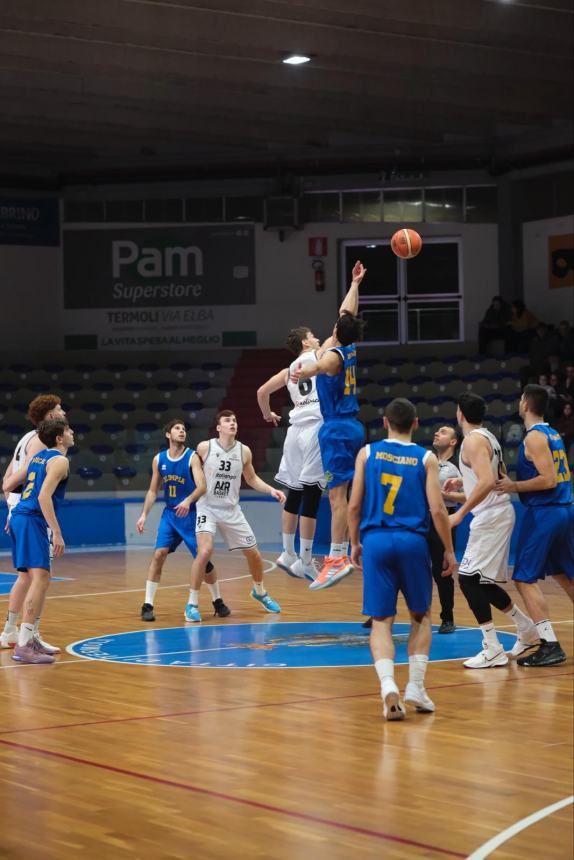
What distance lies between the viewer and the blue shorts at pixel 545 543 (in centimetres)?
912

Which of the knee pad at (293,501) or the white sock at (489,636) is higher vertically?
the knee pad at (293,501)

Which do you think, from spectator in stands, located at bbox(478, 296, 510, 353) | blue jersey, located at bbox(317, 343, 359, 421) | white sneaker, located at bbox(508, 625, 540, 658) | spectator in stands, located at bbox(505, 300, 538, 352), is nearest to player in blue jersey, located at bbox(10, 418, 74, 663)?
blue jersey, located at bbox(317, 343, 359, 421)

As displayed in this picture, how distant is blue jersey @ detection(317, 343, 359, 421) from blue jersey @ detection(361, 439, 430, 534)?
6.18 ft

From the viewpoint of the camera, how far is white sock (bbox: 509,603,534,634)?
956 centimetres

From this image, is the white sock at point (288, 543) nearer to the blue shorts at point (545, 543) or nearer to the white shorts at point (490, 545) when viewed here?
the white shorts at point (490, 545)

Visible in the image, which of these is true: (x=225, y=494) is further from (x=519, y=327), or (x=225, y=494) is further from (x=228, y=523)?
(x=519, y=327)

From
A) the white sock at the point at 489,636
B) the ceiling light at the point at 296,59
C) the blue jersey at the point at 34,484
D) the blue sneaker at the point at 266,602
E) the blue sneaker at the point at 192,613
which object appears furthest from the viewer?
the ceiling light at the point at 296,59

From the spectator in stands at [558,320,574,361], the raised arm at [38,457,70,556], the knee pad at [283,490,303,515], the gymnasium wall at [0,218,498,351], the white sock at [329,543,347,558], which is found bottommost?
the white sock at [329,543,347,558]

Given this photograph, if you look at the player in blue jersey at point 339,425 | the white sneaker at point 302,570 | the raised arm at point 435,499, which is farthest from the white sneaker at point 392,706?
the white sneaker at point 302,570

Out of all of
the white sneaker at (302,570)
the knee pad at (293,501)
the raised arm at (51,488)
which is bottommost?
the white sneaker at (302,570)

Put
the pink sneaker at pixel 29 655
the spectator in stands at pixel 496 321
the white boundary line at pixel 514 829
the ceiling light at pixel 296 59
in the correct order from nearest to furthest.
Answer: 1. the white boundary line at pixel 514 829
2. the pink sneaker at pixel 29 655
3. the ceiling light at pixel 296 59
4. the spectator in stands at pixel 496 321

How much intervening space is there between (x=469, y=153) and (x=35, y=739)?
21300 mm

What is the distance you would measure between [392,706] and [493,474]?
1.85 meters

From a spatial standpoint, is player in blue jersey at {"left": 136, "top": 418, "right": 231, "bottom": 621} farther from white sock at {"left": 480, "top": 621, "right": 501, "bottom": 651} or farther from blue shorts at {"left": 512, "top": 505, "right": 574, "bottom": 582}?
blue shorts at {"left": 512, "top": 505, "right": 574, "bottom": 582}
